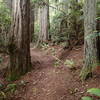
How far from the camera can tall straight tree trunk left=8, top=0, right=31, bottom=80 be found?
605cm

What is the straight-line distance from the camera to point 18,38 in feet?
19.9

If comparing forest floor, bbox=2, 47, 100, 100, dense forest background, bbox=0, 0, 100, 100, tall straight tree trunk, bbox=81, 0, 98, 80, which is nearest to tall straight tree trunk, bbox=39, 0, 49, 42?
dense forest background, bbox=0, 0, 100, 100

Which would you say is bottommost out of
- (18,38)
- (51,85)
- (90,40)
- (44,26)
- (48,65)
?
(51,85)

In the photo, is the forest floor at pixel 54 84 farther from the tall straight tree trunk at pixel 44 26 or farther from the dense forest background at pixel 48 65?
the tall straight tree trunk at pixel 44 26

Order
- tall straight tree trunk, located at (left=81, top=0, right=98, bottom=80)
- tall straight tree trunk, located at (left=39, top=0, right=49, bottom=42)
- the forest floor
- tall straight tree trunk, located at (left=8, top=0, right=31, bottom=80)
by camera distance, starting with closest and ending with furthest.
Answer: the forest floor < tall straight tree trunk, located at (left=81, top=0, right=98, bottom=80) < tall straight tree trunk, located at (left=8, top=0, right=31, bottom=80) < tall straight tree trunk, located at (left=39, top=0, right=49, bottom=42)

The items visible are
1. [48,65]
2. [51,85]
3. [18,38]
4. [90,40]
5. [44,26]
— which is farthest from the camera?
[44,26]

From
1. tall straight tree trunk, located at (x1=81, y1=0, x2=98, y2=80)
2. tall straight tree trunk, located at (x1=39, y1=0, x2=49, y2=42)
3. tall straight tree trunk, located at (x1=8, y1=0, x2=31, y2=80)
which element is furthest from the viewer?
tall straight tree trunk, located at (x1=39, y1=0, x2=49, y2=42)

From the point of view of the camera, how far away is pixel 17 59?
6.14 meters

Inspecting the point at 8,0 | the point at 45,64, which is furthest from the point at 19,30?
the point at 8,0

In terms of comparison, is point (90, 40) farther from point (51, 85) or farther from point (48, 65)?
point (48, 65)

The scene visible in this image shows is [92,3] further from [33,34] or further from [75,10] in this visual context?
[33,34]

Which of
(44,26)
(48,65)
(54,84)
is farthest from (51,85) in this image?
(44,26)

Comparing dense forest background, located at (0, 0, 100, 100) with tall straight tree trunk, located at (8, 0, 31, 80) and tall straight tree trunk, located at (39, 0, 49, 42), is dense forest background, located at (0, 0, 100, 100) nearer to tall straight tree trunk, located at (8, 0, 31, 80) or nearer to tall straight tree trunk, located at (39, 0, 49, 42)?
tall straight tree trunk, located at (8, 0, 31, 80)

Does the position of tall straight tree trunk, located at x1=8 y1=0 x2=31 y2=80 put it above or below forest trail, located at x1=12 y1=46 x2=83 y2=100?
above
